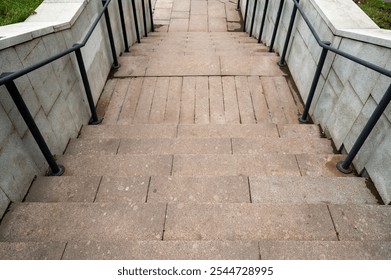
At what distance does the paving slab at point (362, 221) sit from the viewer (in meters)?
1.77

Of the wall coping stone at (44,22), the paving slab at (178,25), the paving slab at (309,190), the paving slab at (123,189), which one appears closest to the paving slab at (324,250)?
the paving slab at (309,190)

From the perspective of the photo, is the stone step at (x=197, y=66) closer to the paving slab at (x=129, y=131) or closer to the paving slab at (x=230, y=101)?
the paving slab at (x=230, y=101)

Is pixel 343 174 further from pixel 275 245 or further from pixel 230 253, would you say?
pixel 230 253

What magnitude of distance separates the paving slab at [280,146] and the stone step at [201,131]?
21 centimetres

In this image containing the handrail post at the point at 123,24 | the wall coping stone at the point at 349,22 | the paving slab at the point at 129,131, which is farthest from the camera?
the handrail post at the point at 123,24

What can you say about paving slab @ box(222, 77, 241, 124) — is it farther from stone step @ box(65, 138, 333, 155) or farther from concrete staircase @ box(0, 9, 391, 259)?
stone step @ box(65, 138, 333, 155)

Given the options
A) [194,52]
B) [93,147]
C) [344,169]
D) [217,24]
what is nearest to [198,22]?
[217,24]

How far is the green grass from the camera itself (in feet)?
9.34

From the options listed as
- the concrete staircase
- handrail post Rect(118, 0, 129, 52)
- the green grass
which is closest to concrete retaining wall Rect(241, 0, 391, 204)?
the concrete staircase

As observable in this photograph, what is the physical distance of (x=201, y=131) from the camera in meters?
3.14

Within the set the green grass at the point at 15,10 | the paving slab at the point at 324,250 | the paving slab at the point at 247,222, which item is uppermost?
the green grass at the point at 15,10

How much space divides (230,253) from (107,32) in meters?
3.91

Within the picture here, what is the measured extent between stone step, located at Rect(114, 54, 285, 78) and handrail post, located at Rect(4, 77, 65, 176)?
2345 mm

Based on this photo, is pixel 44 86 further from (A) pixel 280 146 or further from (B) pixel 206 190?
(A) pixel 280 146
